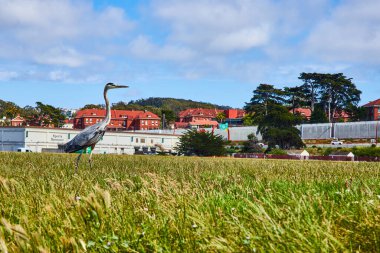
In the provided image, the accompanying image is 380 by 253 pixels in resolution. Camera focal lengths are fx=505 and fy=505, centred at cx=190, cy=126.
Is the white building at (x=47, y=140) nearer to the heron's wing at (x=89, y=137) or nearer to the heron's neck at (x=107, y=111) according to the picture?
the heron's neck at (x=107, y=111)

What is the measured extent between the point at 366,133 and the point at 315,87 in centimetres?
5047

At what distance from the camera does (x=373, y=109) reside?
147875 millimetres

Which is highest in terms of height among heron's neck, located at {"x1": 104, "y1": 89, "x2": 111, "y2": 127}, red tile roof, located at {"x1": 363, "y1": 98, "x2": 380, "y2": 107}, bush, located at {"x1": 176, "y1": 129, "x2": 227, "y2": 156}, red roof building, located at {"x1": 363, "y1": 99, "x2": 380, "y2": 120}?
red tile roof, located at {"x1": 363, "y1": 98, "x2": 380, "y2": 107}

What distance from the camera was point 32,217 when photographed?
497cm

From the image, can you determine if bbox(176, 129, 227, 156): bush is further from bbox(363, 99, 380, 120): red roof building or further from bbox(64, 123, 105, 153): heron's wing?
bbox(363, 99, 380, 120): red roof building

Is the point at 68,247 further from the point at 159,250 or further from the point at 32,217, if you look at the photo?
Result: the point at 32,217

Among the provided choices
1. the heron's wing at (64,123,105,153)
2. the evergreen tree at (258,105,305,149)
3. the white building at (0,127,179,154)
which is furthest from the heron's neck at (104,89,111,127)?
the evergreen tree at (258,105,305,149)

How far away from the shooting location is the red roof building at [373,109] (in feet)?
483

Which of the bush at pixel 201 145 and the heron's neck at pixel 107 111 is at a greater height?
the heron's neck at pixel 107 111

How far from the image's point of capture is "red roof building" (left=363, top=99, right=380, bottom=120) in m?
147

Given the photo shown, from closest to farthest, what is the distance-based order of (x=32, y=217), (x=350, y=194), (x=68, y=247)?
(x=68, y=247) → (x=32, y=217) → (x=350, y=194)

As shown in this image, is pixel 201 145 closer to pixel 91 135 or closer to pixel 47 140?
pixel 47 140

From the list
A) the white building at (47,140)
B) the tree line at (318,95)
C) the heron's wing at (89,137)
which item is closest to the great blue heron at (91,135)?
the heron's wing at (89,137)

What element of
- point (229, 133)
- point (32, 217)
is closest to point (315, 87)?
point (229, 133)
